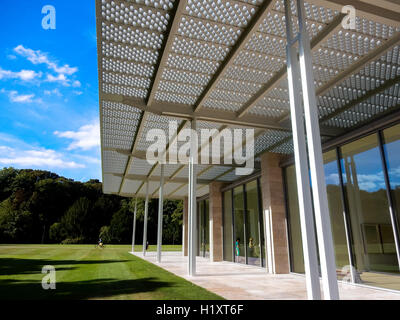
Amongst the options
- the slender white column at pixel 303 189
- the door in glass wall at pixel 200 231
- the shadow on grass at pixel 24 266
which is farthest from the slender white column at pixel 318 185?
the door in glass wall at pixel 200 231

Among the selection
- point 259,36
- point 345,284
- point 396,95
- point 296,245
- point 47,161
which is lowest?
point 345,284

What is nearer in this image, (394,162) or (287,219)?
(394,162)

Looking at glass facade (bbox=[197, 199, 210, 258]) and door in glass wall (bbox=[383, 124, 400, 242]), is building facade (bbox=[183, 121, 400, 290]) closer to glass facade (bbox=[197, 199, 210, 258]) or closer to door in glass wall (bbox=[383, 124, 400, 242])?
door in glass wall (bbox=[383, 124, 400, 242])

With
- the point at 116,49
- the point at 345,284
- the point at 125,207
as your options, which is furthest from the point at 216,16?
the point at 125,207

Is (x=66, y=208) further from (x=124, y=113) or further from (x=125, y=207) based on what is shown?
(x=124, y=113)

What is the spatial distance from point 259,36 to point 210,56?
1.50m

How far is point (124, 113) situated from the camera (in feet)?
38.6

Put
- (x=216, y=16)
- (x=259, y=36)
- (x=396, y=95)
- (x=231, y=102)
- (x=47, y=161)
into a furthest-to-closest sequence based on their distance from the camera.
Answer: (x=47, y=161) → (x=231, y=102) → (x=396, y=95) → (x=259, y=36) → (x=216, y=16)

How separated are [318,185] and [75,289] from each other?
6739mm

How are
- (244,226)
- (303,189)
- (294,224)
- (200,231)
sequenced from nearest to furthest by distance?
1. (303,189)
2. (294,224)
3. (244,226)
4. (200,231)

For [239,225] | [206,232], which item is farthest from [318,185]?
[206,232]

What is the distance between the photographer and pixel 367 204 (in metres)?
9.64

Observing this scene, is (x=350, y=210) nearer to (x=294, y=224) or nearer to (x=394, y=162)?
(x=394, y=162)

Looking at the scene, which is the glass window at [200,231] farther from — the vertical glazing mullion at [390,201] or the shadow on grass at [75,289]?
the vertical glazing mullion at [390,201]
